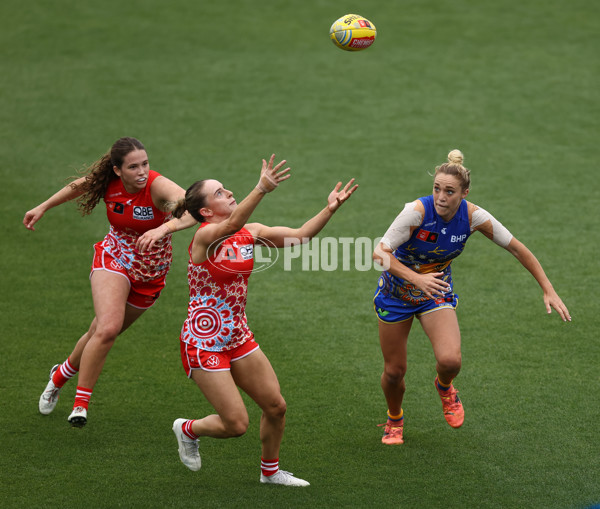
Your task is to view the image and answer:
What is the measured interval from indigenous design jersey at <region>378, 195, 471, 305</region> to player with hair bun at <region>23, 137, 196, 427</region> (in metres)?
1.75

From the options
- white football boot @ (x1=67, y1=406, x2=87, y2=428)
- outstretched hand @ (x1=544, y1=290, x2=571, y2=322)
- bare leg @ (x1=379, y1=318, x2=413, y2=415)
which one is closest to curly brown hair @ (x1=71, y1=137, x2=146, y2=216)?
white football boot @ (x1=67, y1=406, x2=87, y2=428)

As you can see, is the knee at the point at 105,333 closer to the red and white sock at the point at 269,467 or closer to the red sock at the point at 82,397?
the red sock at the point at 82,397

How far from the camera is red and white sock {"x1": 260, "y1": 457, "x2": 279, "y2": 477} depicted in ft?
19.1

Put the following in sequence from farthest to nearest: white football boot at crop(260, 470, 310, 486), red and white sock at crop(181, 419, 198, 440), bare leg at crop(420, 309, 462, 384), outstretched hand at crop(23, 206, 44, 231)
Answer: outstretched hand at crop(23, 206, 44, 231), bare leg at crop(420, 309, 462, 384), white football boot at crop(260, 470, 310, 486), red and white sock at crop(181, 419, 198, 440)

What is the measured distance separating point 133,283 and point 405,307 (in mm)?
2155

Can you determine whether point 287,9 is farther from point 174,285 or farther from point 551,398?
point 551,398

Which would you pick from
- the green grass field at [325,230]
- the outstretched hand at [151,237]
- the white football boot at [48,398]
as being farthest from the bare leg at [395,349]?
the white football boot at [48,398]

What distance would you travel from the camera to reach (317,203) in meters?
12.0

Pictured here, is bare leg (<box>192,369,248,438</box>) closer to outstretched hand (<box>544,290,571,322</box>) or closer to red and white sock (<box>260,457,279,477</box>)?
red and white sock (<box>260,457,279,477</box>)

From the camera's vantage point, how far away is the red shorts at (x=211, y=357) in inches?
215

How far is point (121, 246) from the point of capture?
6.64 m

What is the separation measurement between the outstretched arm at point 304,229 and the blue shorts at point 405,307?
3.40 ft

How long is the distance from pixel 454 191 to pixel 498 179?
6.93 m

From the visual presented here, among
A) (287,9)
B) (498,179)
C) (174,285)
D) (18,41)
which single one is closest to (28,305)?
(174,285)
